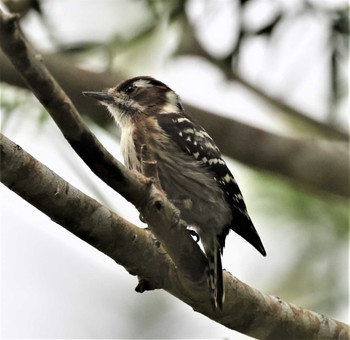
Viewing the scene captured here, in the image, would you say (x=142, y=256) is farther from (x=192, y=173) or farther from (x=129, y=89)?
(x=129, y=89)

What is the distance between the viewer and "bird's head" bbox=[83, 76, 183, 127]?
612 centimetres

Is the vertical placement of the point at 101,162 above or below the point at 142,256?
above

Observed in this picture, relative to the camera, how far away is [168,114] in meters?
6.03

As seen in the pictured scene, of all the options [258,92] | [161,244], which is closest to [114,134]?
[258,92]

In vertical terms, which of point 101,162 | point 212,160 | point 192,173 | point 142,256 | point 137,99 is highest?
point 137,99

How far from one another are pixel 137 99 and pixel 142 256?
1.93 m

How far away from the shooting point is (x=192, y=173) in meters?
5.57

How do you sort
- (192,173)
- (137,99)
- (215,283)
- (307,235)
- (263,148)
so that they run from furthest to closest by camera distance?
1. (307,235)
2. (263,148)
3. (137,99)
4. (192,173)
5. (215,283)

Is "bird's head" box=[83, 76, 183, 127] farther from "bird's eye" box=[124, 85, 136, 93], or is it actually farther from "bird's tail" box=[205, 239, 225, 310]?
"bird's tail" box=[205, 239, 225, 310]

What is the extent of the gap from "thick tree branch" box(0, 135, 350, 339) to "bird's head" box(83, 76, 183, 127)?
144cm

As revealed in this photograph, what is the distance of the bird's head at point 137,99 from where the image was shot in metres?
6.12

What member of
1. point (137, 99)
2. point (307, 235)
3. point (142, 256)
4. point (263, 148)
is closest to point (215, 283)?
point (142, 256)

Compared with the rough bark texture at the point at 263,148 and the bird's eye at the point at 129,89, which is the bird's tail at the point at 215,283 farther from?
the rough bark texture at the point at 263,148

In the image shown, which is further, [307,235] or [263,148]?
[307,235]
